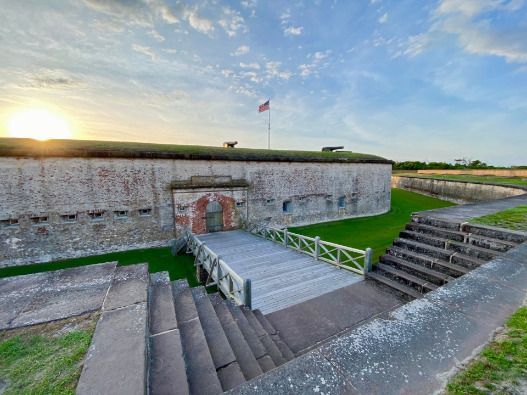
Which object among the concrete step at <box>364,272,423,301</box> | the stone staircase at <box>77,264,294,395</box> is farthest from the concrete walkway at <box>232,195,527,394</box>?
the concrete step at <box>364,272,423,301</box>

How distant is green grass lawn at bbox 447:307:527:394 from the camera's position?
1.69 metres

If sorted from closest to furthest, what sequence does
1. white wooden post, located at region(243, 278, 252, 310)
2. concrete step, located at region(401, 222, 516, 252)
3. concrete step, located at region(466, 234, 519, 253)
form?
1. concrete step, located at region(466, 234, 519, 253)
2. concrete step, located at region(401, 222, 516, 252)
3. white wooden post, located at region(243, 278, 252, 310)

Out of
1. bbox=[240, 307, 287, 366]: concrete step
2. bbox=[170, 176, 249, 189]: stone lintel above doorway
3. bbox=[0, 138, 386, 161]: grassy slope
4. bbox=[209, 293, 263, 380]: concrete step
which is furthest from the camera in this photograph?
bbox=[170, 176, 249, 189]: stone lintel above doorway

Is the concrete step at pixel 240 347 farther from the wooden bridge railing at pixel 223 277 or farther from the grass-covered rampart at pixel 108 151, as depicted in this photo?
the grass-covered rampart at pixel 108 151

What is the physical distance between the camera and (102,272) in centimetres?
380

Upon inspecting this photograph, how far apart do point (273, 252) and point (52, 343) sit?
7.77m

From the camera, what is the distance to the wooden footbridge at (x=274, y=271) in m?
6.09

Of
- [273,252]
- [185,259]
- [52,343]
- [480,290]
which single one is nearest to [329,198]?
[273,252]

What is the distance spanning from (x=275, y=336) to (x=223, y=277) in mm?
2686

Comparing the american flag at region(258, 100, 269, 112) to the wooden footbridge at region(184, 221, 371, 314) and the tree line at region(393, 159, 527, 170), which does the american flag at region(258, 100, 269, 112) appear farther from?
the tree line at region(393, 159, 527, 170)

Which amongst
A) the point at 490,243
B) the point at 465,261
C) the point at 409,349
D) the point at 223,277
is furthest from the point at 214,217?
the point at 409,349

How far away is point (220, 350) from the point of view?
3.24 m

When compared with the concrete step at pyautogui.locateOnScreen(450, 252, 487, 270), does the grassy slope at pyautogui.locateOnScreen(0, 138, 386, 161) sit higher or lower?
higher

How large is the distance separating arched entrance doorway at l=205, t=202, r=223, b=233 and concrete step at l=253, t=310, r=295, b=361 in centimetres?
860
